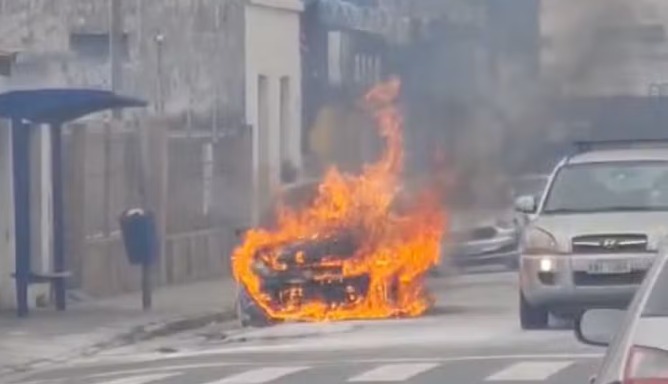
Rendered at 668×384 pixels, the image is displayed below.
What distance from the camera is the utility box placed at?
1070 inches

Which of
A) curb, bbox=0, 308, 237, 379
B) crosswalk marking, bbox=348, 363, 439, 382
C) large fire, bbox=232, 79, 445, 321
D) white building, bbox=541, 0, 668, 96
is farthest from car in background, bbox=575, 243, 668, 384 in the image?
white building, bbox=541, 0, 668, 96

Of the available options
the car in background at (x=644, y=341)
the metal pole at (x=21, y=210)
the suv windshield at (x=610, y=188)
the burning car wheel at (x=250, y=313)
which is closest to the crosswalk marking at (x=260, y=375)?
the suv windshield at (x=610, y=188)

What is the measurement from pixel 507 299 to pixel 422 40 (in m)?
3.88

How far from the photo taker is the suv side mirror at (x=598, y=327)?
9.96 meters

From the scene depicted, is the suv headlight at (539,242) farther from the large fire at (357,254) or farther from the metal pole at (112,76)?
the metal pole at (112,76)

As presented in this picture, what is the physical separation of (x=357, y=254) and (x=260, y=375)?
542cm

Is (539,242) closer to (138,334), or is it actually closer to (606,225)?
(606,225)

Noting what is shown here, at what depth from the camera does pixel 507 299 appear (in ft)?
88.7

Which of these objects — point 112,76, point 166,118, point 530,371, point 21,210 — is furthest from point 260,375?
point 112,76

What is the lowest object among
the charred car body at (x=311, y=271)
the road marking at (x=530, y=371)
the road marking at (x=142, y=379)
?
the road marking at (x=142, y=379)

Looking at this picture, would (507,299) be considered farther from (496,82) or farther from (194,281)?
(194,281)

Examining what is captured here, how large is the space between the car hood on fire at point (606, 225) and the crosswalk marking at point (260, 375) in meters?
3.44

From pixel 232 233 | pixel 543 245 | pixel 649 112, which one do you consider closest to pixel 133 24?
pixel 232 233

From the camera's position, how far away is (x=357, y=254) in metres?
23.5
